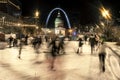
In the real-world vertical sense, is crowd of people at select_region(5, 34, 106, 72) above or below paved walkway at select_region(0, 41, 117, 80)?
above

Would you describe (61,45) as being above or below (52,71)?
above

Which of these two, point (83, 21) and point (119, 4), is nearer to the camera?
point (119, 4)

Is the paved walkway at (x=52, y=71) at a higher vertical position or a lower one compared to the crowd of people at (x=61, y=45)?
lower

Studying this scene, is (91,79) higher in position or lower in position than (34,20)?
lower

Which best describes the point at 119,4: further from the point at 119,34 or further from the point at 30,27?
the point at 30,27

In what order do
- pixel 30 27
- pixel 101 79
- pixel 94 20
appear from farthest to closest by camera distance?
1. pixel 94 20
2. pixel 30 27
3. pixel 101 79

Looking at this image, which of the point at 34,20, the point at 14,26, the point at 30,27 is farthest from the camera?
the point at 34,20

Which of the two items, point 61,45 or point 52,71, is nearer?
point 52,71

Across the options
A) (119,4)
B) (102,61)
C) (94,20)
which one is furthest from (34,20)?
(102,61)

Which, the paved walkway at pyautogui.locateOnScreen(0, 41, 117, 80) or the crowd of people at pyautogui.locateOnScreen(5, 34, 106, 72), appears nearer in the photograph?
the paved walkway at pyautogui.locateOnScreen(0, 41, 117, 80)

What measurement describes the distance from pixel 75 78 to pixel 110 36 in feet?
169

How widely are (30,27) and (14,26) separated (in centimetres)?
977

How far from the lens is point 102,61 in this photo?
59.9 feet

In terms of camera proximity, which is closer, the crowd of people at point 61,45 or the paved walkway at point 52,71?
the paved walkway at point 52,71
